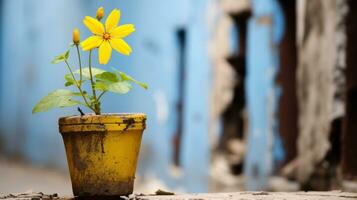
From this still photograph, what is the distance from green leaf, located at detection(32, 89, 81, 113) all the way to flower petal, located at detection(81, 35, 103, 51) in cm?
13

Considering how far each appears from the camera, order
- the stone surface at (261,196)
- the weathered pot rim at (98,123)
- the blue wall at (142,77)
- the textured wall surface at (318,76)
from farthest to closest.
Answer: the blue wall at (142,77) < the textured wall surface at (318,76) < the stone surface at (261,196) < the weathered pot rim at (98,123)

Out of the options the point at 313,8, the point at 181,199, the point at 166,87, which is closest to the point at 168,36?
the point at 166,87

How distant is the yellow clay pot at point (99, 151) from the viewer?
1.54 metres

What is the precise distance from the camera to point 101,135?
1.54m

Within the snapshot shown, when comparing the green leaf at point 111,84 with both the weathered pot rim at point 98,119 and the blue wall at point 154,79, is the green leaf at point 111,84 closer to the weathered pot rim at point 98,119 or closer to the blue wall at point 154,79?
the weathered pot rim at point 98,119

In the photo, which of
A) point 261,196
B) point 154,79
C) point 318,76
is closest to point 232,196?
point 261,196

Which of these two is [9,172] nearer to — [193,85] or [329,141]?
[193,85]

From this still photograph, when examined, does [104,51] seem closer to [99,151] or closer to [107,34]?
[107,34]

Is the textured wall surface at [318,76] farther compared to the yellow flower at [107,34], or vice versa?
the textured wall surface at [318,76]

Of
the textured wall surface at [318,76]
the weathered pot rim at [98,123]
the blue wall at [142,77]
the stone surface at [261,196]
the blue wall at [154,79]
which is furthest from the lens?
the blue wall at [142,77]

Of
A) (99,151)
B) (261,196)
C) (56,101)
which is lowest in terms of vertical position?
(261,196)

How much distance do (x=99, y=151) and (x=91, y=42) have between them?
258 mm

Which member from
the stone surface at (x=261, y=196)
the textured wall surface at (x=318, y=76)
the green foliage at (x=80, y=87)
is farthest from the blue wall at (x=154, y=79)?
the green foliage at (x=80, y=87)

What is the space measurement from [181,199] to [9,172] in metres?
7.01
